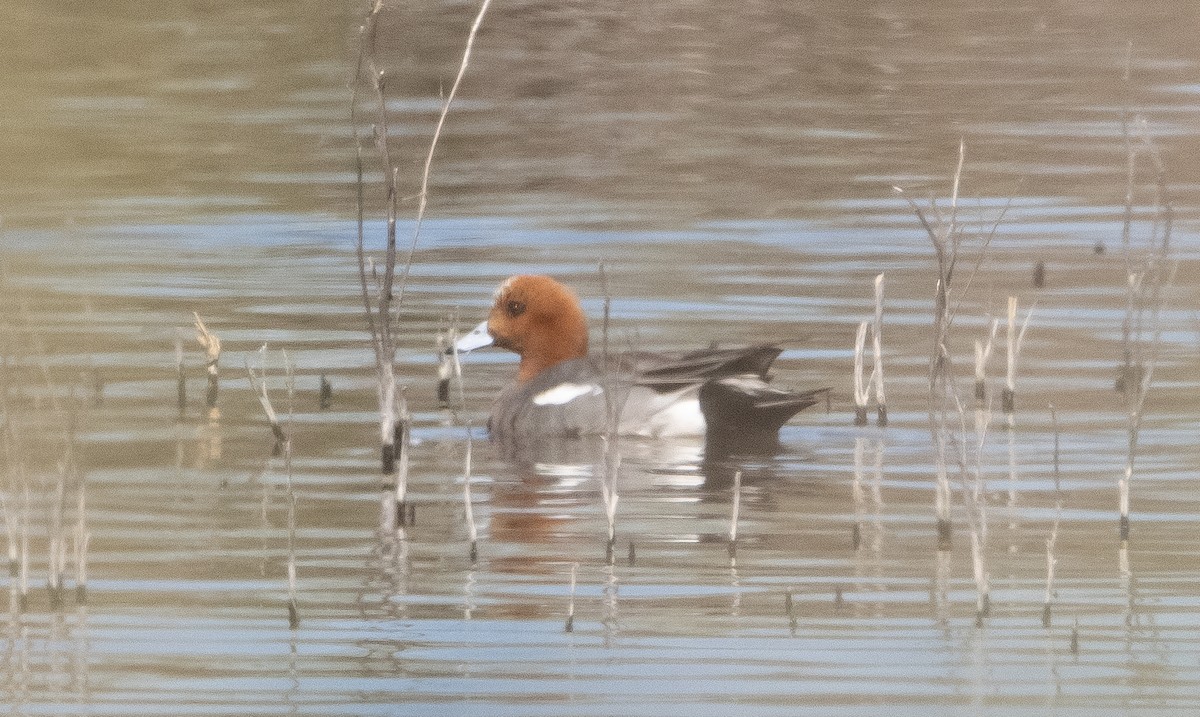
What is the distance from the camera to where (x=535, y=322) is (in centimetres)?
1195

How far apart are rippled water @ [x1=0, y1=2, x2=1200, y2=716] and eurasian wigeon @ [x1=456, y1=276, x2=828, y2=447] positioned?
0.60 feet

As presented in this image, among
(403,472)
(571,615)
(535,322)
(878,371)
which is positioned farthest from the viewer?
(535,322)

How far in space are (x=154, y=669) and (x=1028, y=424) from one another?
14.8 ft

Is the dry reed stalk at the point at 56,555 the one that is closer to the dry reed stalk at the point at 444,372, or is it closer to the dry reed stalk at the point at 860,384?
the dry reed stalk at the point at 444,372

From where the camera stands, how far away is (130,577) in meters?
8.41

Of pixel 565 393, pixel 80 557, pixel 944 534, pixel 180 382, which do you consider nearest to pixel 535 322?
pixel 565 393

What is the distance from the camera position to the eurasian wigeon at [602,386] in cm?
1078

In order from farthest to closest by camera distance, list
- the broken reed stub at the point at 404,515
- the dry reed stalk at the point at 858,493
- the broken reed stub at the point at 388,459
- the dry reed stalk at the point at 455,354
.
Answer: the dry reed stalk at the point at 455,354, the broken reed stub at the point at 388,459, the broken reed stub at the point at 404,515, the dry reed stalk at the point at 858,493

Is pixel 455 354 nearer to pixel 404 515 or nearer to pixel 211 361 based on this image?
pixel 211 361

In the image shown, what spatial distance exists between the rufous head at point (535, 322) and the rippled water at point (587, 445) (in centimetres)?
29

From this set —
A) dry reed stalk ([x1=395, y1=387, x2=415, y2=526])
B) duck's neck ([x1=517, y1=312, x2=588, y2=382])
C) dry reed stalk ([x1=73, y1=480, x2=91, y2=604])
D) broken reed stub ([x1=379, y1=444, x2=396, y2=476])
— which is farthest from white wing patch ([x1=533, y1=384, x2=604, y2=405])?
dry reed stalk ([x1=73, y1=480, x2=91, y2=604])

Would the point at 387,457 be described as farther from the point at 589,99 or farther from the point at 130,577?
the point at 589,99

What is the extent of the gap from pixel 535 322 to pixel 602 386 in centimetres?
164

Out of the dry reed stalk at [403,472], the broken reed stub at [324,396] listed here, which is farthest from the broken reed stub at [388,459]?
the broken reed stub at [324,396]
